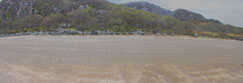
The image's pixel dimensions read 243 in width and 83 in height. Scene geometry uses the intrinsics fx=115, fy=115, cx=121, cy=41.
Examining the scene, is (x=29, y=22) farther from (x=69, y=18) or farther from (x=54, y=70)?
(x=54, y=70)

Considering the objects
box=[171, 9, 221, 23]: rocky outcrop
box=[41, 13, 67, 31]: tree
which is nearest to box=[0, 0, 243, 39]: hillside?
box=[41, 13, 67, 31]: tree

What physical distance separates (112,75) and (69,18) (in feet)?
108

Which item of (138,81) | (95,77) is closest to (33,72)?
(95,77)

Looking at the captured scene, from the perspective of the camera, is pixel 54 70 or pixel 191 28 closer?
pixel 54 70

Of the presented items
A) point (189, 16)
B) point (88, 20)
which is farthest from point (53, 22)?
point (189, 16)

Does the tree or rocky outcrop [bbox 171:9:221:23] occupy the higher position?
rocky outcrop [bbox 171:9:221:23]

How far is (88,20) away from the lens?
30.9 meters

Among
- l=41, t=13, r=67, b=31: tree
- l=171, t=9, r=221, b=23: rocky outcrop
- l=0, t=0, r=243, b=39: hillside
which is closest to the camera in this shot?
l=0, t=0, r=243, b=39: hillside

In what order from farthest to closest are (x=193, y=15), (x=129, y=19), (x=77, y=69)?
(x=193, y=15) < (x=129, y=19) < (x=77, y=69)

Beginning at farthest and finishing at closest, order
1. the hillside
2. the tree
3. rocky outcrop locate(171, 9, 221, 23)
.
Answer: rocky outcrop locate(171, 9, 221, 23)
the tree
the hillside

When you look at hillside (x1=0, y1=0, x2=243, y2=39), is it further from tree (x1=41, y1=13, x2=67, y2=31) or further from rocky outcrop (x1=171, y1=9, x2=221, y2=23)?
rocky outcrop (x1=171, y1=9, x2=221, y2=23)

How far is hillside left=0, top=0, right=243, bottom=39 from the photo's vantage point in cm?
2703

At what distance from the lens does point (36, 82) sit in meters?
2.58

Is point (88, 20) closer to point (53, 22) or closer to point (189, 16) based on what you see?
point (53, 22)
